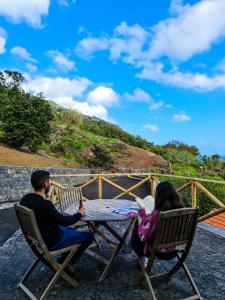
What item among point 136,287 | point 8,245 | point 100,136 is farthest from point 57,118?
point 136,287

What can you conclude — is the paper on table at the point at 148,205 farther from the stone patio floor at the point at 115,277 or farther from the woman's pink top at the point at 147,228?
the stone patio floor at the point at 115,277

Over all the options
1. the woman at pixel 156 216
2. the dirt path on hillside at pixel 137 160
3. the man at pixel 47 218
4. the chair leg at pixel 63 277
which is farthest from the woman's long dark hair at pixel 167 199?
the dirt path on hillside at pixel 137 160

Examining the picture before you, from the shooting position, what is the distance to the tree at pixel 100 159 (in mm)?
23562

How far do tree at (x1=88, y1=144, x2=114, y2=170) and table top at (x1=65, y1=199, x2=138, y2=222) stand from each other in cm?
1793

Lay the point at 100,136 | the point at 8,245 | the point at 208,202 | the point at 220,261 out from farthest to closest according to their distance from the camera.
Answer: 1. the point at 100,136
2. the point at 208,202
3. the point at 8,245
4. the point at 220,261

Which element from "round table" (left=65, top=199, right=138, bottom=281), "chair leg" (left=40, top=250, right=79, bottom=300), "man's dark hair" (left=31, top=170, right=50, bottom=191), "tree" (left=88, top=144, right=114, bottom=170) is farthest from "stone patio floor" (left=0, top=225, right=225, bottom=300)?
"tree" (left=88, top=144, right=114, bottom=170)

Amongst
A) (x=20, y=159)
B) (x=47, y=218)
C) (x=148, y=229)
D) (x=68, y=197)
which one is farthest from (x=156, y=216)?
(x=20, y=159)

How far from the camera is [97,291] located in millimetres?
4102

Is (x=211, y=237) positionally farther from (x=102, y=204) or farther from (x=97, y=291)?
(x=97, y=291)

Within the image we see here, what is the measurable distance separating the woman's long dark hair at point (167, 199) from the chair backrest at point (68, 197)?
1.89 m

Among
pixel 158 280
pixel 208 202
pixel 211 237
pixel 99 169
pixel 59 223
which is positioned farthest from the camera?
pixel 99 169

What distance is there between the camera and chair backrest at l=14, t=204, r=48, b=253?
12.2ft

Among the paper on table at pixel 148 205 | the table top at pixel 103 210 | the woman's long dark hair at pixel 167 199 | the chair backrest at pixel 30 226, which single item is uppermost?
the woman's long dark hair at pixel 167 199

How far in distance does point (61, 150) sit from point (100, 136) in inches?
270
